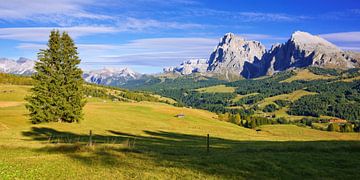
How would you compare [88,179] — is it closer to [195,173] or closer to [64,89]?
[195,173]

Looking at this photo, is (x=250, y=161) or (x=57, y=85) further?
(x=57, y=85)

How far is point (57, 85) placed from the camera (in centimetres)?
6994

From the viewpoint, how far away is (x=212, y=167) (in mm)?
24859

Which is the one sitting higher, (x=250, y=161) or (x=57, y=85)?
(x=57, y=85)

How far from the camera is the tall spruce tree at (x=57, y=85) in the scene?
225 feet

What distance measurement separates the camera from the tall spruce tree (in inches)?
2702

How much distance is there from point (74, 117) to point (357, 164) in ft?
194

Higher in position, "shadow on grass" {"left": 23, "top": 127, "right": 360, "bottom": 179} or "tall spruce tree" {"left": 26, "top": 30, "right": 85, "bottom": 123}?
"tall spruce tree" {"left": 26, "top": 30, "right": 85, "bottom": 123}

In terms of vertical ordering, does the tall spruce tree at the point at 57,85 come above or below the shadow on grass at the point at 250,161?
above

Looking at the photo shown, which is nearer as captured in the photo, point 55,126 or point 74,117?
point 55,126

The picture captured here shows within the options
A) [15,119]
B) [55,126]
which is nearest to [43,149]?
[55,126]

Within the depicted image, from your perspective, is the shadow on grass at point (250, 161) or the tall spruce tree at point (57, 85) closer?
the shadow on grass at point (250, 161)

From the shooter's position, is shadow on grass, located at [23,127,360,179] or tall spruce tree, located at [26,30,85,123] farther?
tall spruce tree, located at [26,30,85,123]

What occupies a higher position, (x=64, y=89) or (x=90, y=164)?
(x=64, y=89)
